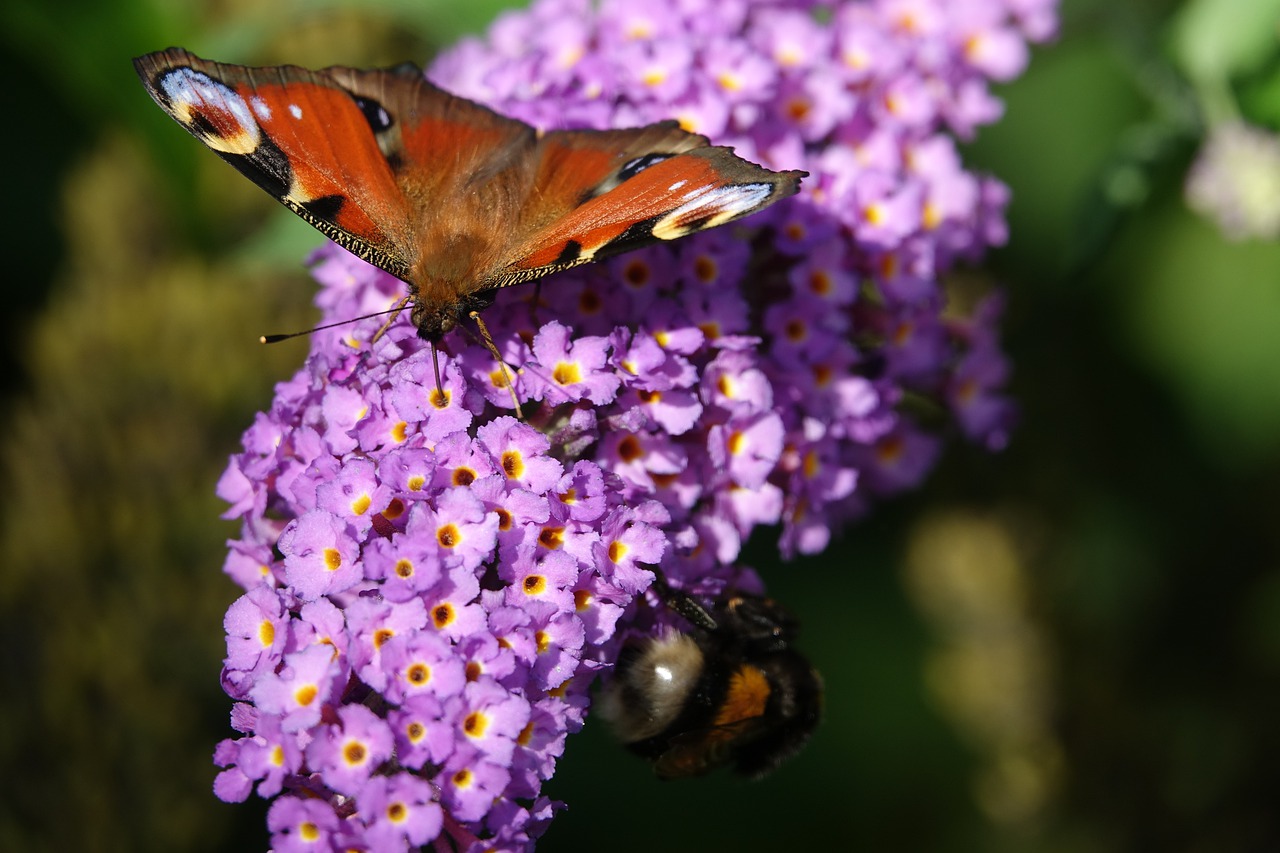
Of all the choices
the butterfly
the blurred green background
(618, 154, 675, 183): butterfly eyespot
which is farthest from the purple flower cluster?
the blurred green background

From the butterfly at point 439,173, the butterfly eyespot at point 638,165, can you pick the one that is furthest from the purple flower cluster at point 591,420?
the butterfly eyespot at point 638,165

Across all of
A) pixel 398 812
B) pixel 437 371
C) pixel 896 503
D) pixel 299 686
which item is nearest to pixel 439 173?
pixel 437 371

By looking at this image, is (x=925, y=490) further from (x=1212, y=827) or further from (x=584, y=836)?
(x=584, y=836)

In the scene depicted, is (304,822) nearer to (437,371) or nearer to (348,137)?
(437,371)

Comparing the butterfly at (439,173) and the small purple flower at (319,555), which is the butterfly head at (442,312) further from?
the small purple flower at (319,555)

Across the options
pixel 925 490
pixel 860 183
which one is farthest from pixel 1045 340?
pixel 860 183

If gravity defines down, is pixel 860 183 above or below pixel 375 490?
above

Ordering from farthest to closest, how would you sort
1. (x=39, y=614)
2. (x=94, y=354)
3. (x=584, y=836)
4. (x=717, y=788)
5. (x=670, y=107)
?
(x=717, y=788)
(x=584, y=836)
(x=94, y=354)
(x=39, y=614)
(x=670, y=107)
